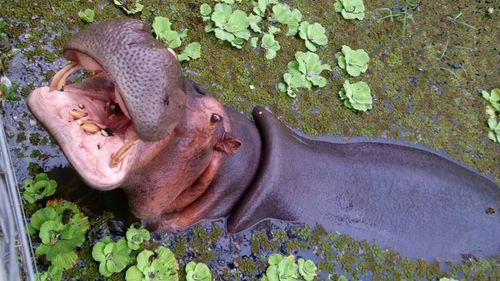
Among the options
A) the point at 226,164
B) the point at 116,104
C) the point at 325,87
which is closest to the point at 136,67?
the point at 116,104

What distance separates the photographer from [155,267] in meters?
1.93

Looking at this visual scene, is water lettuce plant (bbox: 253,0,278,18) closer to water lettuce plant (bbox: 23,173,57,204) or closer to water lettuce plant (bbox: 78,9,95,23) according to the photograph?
water lettuce plant (bbox: 78,9,95,23)

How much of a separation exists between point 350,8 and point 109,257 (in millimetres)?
1519

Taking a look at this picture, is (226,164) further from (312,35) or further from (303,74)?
(312,35)

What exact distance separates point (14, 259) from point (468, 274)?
5.43 feet

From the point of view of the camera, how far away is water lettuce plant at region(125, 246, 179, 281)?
1.91 metres

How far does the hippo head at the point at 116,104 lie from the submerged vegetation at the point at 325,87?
1.90 ft

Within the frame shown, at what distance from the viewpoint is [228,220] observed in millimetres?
2074

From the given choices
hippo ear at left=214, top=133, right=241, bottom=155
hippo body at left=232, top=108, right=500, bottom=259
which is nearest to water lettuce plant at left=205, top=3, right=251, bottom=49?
hippo body at left=232, top=108, right=500, bottom=259

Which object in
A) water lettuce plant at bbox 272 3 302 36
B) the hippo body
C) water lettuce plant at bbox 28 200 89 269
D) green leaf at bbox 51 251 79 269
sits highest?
water lettuce plant at bbox 272 3 302 36

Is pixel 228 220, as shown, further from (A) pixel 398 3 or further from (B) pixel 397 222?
(A) pixel 398 3

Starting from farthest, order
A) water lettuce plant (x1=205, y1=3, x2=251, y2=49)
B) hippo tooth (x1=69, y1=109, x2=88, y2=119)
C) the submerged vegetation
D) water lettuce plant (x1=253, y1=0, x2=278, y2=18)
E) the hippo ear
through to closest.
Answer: water lettuce plant (x1=253, y1=0, x2=278, y2=18), water lettuce plant (x1=205, y1=3, x2=251, y2=49), the submerged vegetation, the hippo ear, hippo tooth (x1=69, y1=109, x2=88, y2=119)

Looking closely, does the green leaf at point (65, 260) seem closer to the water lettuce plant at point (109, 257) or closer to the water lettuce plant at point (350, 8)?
the water lettuce plant at point (109, 257)

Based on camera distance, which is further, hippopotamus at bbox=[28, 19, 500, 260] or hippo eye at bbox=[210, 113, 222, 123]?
hippo eye at bbox=[210, 113, 222, 123]
